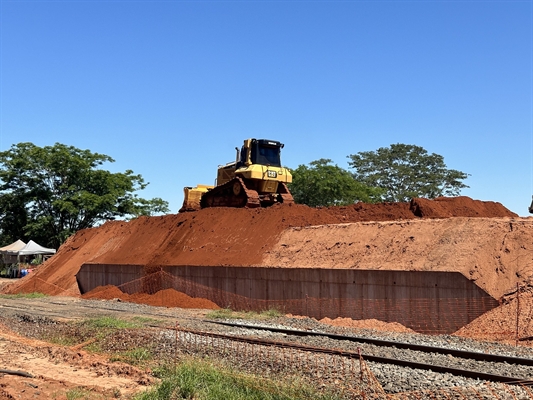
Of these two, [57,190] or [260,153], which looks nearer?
[260,153]

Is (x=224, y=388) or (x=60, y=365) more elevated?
(x=224, y=388)

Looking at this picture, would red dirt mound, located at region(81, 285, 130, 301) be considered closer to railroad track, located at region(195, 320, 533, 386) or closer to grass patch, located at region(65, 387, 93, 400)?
railroad track, located at region(195, 320, 533, 386)

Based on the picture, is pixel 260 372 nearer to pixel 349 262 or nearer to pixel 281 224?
pixel 349 262

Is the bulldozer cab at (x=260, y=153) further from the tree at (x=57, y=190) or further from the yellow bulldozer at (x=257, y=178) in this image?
the tree at (x=57, y=190)

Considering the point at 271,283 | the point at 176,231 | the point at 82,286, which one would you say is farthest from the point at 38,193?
the point at 271,283

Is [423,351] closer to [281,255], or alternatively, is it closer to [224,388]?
[224,388]

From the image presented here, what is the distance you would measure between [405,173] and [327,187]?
36.5 ft

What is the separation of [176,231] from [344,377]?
75.6 feet

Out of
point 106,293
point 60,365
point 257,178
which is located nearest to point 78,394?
point 60,365

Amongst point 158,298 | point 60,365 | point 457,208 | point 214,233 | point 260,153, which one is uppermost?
point 260,153

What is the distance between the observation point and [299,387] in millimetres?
8438

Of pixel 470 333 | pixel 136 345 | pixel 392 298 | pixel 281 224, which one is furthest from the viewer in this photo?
pixel 281 224

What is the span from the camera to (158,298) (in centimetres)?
2592

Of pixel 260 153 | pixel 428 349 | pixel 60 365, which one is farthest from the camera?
pixel 260 153
